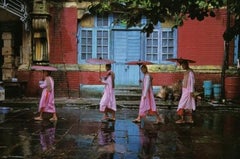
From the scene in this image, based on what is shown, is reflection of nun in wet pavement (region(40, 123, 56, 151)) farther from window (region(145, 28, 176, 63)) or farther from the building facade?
window (region(145, 28, 176, 63))

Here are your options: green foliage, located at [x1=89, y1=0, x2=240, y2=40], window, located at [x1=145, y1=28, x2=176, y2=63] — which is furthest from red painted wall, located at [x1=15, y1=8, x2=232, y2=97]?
green foliage, located at [x1=89, y1=0, x2=240, y2=40]

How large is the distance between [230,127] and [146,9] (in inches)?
254

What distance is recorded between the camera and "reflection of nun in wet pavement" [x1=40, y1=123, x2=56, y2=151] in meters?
7.57

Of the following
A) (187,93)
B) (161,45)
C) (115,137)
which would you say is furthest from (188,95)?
(161,45)

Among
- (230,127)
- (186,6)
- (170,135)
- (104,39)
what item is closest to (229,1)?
(186,6)

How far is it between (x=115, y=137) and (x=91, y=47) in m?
8.74

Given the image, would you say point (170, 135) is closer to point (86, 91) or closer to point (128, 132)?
point (128, 132)

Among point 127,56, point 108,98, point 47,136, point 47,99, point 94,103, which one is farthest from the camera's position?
point 127,56

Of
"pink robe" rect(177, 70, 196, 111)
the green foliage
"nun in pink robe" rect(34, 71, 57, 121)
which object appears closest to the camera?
the green foliage

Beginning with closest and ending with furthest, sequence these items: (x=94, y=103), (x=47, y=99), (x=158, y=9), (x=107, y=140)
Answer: (x=158, y=9), (x=107, y=140), (x=47, y=99), (x=94, y=103)

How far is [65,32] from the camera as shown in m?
16.7

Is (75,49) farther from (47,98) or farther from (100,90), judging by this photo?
(47,98)

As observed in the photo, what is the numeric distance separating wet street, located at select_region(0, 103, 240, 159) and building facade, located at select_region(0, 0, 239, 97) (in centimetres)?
403

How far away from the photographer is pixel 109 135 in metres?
8.93
